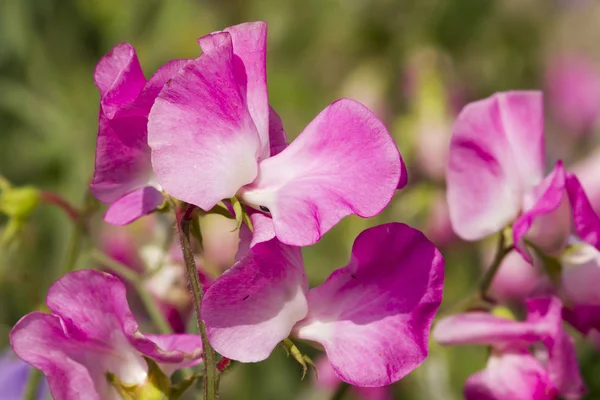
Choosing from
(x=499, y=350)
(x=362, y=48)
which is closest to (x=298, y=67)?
(x=362, y=48)

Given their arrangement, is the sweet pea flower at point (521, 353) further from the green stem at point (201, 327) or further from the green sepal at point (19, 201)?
the green sepal at point (19, 201)

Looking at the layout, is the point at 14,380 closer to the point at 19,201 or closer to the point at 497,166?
the point at 19,201

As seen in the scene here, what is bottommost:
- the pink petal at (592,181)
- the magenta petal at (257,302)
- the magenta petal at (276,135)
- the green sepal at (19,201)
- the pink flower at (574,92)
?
the pink flower at (574,92)

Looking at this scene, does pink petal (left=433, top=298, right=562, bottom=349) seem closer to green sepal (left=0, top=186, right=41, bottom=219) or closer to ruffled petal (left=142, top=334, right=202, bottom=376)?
ruffled petal (left=142, top=334, right=202, bottom=376)

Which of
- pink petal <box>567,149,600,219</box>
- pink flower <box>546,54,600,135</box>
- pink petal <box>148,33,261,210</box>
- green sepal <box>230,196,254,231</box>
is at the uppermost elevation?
pink petal <box>148,33,261,210</box>

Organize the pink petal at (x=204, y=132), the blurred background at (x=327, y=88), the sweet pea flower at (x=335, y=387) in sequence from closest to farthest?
the pink petal at (x=204, y=132) → the sweet pea flower at (x=335, y=387) → the blurred background at (x=327, y=88)

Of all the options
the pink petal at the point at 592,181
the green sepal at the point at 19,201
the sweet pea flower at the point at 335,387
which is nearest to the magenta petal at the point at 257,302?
the green sepal at the point at 19,201

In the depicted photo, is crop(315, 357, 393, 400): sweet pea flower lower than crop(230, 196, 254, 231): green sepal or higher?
lower

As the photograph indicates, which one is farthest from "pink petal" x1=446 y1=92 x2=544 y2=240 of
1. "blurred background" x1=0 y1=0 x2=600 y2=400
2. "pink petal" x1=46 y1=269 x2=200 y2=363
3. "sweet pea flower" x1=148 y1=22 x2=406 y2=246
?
"blurred background" x1=0 y1=0 x2=600 y2=400
